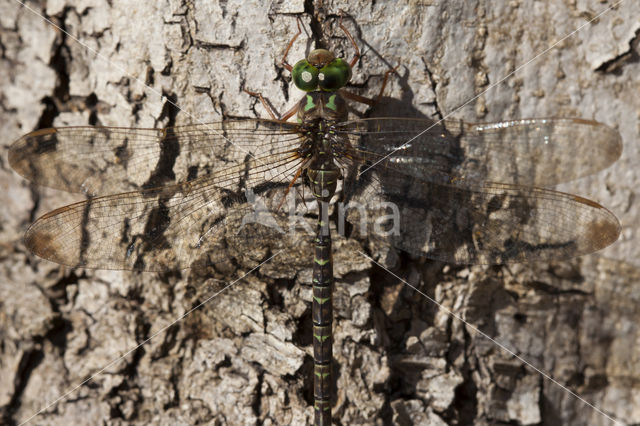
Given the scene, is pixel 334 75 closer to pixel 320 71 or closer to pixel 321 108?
pixel 320 71

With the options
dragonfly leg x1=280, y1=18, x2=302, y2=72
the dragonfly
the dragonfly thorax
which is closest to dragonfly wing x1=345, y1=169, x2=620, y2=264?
the dragonfly

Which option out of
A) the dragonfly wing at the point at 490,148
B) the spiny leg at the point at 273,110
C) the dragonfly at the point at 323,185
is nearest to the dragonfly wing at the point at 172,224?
the dragonfly at the point at 323,185

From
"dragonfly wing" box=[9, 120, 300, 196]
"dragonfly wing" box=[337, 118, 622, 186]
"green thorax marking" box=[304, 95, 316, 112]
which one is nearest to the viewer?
"dragonfly wing" box=[337, 118, 622, 186]

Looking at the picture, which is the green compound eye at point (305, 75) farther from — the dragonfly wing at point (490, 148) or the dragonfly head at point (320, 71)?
the dragonfly wing at point (490, 148)

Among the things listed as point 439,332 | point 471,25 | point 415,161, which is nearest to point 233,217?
point 415,161

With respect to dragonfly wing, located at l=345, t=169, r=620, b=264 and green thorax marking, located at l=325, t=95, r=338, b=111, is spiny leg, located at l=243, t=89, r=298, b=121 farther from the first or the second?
dragonfly wing, located at l=345, t=169, r=620, b=264
